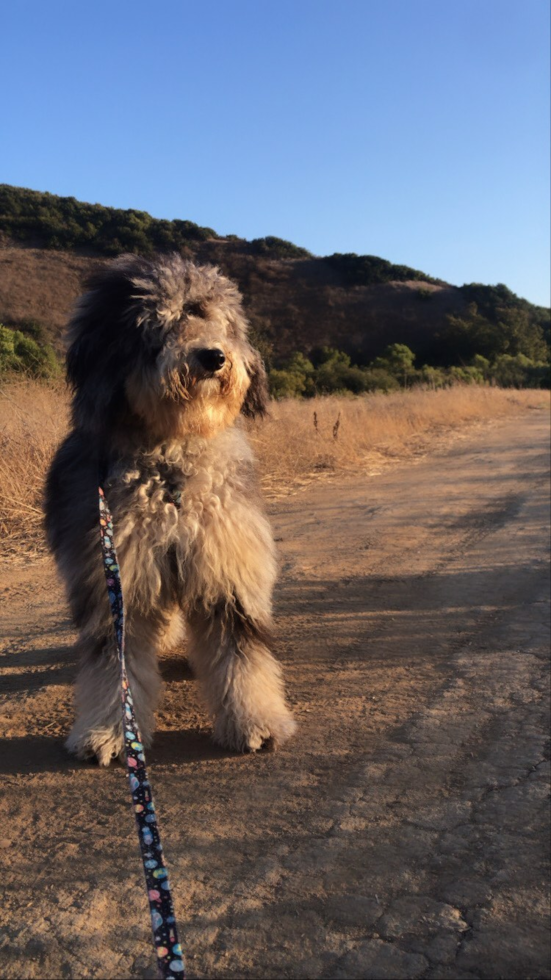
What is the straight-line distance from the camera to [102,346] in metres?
3.22

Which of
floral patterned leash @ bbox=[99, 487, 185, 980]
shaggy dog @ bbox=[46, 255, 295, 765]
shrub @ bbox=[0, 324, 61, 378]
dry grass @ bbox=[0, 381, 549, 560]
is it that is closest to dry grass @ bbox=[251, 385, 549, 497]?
dry grass @ bbox=[0, 381, 549, 560]

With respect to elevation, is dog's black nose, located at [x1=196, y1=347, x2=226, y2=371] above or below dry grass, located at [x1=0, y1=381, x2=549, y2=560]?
Answer: above

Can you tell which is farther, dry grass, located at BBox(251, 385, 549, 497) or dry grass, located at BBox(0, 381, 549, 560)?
dry grass, located at BBox(251, 385, 549, 497)

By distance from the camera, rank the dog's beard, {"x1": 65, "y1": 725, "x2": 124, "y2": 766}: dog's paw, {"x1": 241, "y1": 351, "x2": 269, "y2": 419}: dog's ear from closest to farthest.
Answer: the dog's beard → {"x1": 65, "y1": 725, "x2": 124, "y2": 766}: dog's paw → {"x1": 241, "y1": 351, "x2": 269, "y2": 419}: dog's ear

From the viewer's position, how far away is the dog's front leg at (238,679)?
11.0 ft

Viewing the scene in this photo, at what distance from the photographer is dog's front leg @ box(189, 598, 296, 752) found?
335 centimetres

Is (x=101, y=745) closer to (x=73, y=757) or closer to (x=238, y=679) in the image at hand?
(x=73, y=757)

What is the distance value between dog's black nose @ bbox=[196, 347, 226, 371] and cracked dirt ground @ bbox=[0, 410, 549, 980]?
1.59 m

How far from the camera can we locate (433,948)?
6.78ft

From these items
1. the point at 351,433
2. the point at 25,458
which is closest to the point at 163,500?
the point at 25,458

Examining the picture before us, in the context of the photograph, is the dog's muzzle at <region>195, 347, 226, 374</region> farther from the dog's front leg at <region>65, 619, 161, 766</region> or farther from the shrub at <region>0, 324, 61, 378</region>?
the shrub at <region>0, 324, 61, 378</region>

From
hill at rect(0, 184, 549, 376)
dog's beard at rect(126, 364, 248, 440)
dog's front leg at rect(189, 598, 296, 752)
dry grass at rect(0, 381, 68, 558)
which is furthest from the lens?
hill at rect(0, 184, 549, 376)

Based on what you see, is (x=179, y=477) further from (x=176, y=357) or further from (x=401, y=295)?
(x=401, y=295)

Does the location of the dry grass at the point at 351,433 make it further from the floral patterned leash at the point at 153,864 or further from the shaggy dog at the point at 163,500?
the floral patterned leash at the point at 153,864
